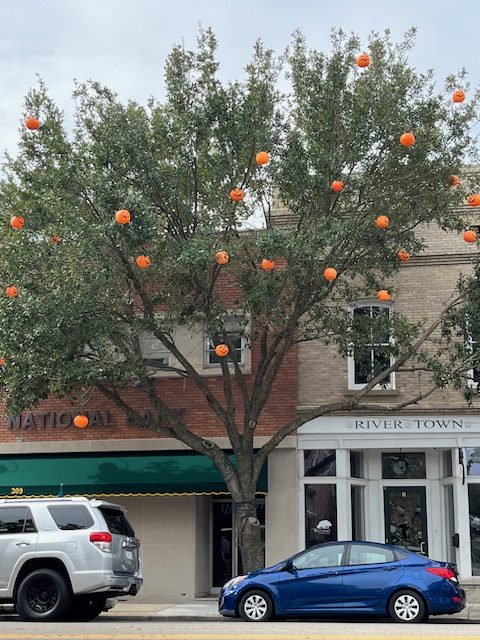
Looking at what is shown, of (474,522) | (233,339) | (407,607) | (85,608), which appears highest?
(233,339)

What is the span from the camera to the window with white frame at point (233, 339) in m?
16.8

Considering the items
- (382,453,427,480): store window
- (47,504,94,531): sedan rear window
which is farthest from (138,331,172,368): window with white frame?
(47,504,94,531): sedan rear window

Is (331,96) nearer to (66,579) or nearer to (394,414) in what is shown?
(394,414)

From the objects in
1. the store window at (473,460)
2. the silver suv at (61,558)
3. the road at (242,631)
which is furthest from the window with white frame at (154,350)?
the road at (242,631)

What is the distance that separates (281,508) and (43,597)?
6262mm

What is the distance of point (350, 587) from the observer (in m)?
13.6

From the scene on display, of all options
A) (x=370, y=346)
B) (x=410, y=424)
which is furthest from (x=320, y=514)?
(x=370, y=346)

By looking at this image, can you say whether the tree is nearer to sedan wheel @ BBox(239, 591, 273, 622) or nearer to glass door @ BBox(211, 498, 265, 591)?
sedan wheel @ BBox(239, 591, 273, 622)

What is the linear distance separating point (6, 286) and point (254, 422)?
5055 millimetres

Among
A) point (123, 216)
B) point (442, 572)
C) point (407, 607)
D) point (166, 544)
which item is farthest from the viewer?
point (166, 544)

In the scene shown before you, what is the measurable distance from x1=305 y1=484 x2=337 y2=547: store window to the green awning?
3.67ft

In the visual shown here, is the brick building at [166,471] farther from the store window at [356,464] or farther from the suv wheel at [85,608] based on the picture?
the suv wheel at [85,608]

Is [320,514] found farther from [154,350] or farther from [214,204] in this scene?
[214,204]

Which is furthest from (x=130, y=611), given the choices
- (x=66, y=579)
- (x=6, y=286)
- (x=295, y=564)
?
(x=6, y=286)
